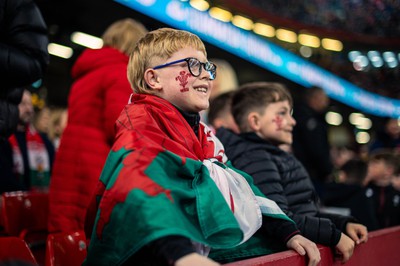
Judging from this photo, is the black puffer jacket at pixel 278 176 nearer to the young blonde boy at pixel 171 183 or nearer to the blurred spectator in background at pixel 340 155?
the young blonde boy at pixel 171 183

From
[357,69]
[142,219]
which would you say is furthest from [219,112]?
[357,69]

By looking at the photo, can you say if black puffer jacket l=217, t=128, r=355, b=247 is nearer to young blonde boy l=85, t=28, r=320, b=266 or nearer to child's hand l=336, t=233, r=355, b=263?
child's hand l=336, t=233, r=355, b=263

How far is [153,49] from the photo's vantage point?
205 centimetres

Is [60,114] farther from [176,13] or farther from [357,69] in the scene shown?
[357,69]

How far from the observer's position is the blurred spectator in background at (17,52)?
2217mm

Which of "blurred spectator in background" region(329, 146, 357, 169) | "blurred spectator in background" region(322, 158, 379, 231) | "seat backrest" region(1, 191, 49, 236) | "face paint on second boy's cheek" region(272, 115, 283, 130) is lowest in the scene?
"blurred spectator in background" region(329, 146, 357, 169)

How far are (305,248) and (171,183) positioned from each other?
2.06 ft

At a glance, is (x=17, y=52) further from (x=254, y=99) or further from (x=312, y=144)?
(x=312, y=144)

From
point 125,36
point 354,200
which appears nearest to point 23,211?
point 125,36

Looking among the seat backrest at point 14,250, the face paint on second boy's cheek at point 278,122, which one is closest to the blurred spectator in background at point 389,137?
the face paint on second boy's cheek at point 278,122

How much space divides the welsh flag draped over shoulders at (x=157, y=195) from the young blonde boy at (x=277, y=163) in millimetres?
498

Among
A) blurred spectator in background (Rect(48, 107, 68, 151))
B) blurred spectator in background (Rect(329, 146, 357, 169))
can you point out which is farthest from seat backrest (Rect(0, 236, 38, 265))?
blurred spectator in background (Rect(329, 146, 357, 169))

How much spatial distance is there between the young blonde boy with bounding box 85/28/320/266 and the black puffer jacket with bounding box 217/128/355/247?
348mm

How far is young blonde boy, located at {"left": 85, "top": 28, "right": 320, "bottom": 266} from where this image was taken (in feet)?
4.72
